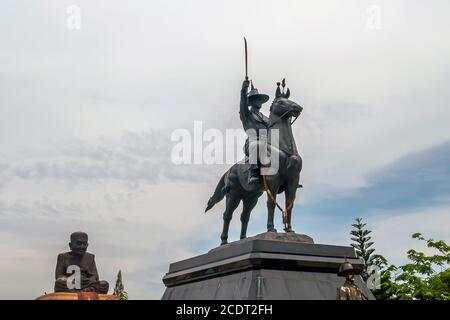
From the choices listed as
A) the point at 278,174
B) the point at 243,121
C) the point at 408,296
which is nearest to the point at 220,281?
the point at 278,174

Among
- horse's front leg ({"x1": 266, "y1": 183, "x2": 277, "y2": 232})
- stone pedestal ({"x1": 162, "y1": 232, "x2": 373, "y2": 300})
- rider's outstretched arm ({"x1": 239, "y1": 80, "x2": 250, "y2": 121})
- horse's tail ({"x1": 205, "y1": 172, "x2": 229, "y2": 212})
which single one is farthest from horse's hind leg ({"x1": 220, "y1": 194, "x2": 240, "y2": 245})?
rider's outstretched arm ({"x1": 239, "y1": 80, "x2": 250, "y2": 121})

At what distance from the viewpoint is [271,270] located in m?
9.88

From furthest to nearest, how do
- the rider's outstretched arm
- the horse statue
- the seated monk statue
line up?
the seated monk statue
the rider's outstretched arm
the horse statue

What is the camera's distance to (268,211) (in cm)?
1121

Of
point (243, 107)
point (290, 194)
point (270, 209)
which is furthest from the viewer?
point (243, 107)

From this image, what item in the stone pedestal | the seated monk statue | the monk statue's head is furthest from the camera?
the monk statue's head

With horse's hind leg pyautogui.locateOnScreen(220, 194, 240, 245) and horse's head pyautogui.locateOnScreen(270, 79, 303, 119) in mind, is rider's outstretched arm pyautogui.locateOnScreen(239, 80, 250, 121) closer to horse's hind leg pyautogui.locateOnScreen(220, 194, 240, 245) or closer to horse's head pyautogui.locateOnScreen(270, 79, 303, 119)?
horse's head pyautogui.locateOnScreen(270, 79, 303, 119)

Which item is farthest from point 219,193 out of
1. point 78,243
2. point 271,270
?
point 78,243

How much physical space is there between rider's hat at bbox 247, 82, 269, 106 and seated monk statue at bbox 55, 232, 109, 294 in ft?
17.5

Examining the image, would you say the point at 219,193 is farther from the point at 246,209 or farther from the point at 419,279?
the point at 419,279

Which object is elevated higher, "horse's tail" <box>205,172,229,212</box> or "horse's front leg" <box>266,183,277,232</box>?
"horse's tail" <box>205,172,229,212</box>

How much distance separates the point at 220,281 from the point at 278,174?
7.56 ft

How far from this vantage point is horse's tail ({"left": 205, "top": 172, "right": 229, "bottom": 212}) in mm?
12922

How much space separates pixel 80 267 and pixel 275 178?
5.73 metres
